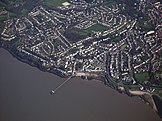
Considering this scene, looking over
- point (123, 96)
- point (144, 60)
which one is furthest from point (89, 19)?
point (123, 96)

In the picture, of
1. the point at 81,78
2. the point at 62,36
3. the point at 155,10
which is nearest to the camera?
the point at 81,78

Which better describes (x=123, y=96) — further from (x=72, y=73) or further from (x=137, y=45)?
(x=137, y=45)

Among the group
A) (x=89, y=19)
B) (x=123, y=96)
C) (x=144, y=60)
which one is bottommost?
(x=123, y=96)

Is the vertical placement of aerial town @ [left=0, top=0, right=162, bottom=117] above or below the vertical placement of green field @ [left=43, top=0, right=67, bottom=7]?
below

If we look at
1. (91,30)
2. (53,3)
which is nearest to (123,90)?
(91,30)

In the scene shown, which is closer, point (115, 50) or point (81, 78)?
point (81, 78)

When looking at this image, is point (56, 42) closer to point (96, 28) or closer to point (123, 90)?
point (96, 28)

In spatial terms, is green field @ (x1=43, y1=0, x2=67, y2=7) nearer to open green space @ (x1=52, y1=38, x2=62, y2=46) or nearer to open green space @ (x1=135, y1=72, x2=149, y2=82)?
open green space @ (x1=52, y1=38, x2=62, y2=46)

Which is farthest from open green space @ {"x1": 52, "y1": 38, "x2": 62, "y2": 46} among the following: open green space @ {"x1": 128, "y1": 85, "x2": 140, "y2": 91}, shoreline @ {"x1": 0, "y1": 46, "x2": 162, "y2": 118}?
open green space @ {"x1": 128, "y1": 85, "x2": 140, "y2": 91}
